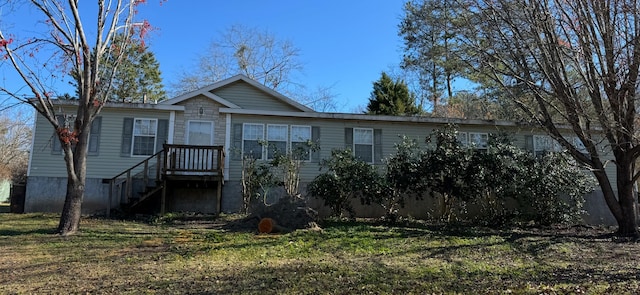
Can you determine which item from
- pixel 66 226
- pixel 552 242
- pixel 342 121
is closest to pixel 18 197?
pixel 66 226

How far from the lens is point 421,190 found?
11992mm

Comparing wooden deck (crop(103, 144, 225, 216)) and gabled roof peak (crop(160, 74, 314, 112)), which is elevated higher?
gabled roof peak (crop(160, 74, 314, 112))

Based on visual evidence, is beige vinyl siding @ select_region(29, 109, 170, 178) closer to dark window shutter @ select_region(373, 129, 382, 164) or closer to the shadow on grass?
the shadow on grass

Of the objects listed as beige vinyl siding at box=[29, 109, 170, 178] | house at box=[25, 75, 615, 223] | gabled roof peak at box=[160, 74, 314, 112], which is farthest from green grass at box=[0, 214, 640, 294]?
gabled roof peak at box=[160, 74, 314, 112]

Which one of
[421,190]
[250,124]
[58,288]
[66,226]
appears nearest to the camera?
[58,288]

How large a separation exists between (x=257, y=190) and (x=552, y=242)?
8.02 metres

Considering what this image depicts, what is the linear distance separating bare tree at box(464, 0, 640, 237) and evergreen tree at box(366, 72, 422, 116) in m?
11.9

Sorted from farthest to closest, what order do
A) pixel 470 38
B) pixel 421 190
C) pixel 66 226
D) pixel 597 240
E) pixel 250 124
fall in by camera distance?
1. pixel 250 124
2. pixel 421 190
3. pixel 470 38
4. pixel 597 240
5. pixel 66 226

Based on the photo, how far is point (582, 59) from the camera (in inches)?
364

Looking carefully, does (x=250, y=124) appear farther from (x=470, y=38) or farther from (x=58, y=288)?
(x=58, y=288)

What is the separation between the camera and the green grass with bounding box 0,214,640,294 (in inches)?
213

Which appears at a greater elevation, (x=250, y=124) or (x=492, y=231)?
(x=250, y=124)

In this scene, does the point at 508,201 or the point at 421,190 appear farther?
the point at 508,201

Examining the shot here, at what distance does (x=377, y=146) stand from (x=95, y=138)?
9034 millimetres
